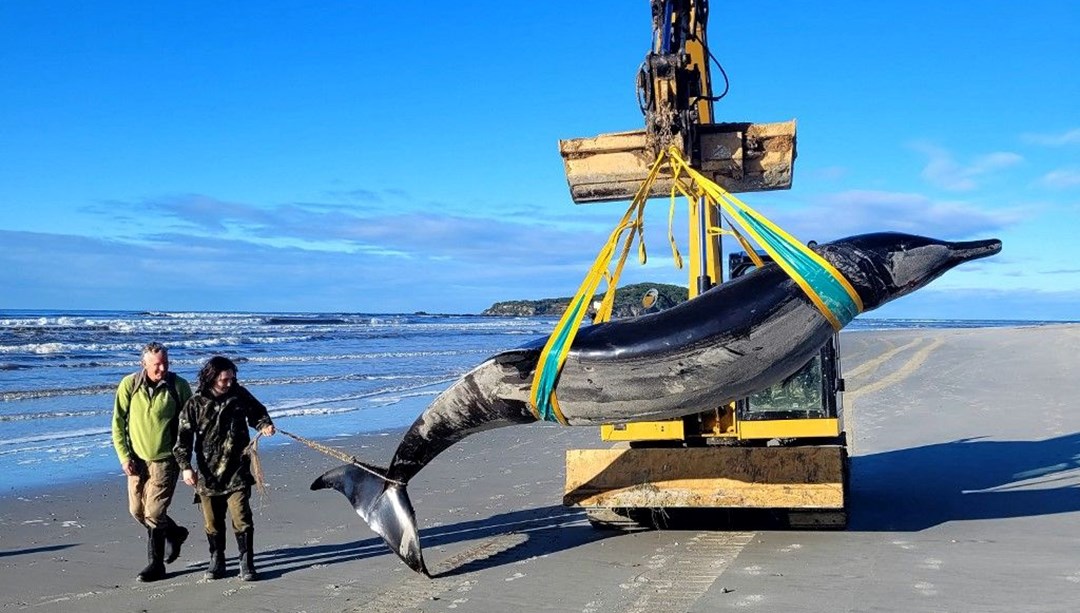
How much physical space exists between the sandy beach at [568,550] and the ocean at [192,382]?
176cm

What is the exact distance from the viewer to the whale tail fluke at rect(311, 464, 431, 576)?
7.10m

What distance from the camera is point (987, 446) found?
42.4ft

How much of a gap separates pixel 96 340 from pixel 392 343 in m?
11.9

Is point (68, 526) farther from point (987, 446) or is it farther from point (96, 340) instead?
point (96, 340)

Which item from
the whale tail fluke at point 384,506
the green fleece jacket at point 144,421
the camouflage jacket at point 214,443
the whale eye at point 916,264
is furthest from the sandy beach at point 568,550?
the whale eye at point 916,264

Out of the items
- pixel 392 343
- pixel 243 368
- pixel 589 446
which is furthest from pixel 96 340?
pixel 589 446

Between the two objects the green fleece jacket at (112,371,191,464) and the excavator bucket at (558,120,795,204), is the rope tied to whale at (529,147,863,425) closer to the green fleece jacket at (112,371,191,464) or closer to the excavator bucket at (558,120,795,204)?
the excavator bucket at (558,120,795,204)

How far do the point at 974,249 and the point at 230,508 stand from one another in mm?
5199

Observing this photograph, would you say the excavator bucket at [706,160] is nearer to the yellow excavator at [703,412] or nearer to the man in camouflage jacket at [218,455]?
the yellow excavator at [703,412]

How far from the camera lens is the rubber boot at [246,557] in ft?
23.8

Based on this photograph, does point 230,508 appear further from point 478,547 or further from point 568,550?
point 568,550

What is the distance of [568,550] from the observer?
8.03m

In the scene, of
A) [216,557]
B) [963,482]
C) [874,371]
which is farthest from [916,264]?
[874,371]

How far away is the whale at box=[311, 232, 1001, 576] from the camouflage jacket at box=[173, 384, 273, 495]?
211cm
